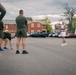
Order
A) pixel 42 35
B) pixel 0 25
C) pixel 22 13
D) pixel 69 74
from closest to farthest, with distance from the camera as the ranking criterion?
pixel 69 74
pixel 22 13
pixel 0 25
pixel 42 35

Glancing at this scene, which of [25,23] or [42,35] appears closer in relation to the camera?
[25,23]

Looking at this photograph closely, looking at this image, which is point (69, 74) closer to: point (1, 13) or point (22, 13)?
point (1, 13)


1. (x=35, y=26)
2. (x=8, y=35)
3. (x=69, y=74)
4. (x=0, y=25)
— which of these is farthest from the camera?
(x=35, y=26)

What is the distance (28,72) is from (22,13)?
22.6ft

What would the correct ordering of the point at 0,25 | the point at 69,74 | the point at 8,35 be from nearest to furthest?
the point at 69,74 < the point at 0,25 < the point at 8,35

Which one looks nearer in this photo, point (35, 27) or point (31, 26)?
point (35, 27)

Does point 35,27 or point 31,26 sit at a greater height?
point 31,26

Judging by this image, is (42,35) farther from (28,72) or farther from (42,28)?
(42,28)

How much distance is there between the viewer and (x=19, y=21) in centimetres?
1575

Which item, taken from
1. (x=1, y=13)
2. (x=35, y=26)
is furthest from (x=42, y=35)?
(x=35, y=26)

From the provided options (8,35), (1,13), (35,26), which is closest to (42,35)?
(8,35)

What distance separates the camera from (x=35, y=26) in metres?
174

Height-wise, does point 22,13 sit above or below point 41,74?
above

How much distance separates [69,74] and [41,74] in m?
0.66
